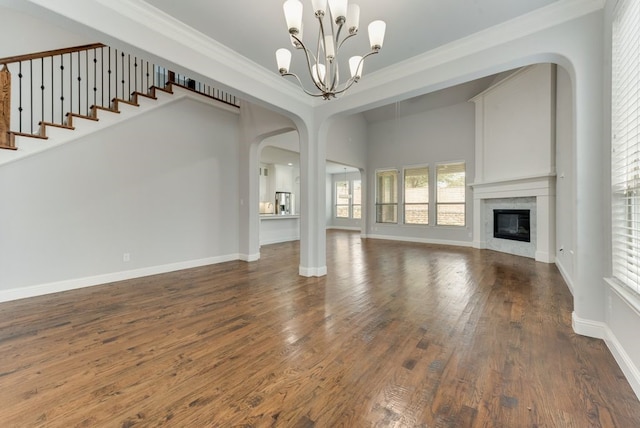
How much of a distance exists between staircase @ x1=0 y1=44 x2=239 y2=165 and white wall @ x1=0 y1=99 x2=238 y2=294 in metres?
0.16

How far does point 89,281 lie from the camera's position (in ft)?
12.3

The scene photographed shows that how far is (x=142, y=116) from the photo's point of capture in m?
4.29

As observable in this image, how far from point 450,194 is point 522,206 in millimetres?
2000

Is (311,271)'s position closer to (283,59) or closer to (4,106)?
(283,59)

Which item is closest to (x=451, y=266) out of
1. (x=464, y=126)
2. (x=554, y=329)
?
(x=554, y=329)

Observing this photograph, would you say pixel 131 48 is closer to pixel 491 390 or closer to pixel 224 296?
pixel 224 296

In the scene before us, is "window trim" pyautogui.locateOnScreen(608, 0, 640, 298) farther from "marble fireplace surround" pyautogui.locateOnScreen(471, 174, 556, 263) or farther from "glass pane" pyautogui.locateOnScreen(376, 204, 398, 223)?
"glass pane" pyautogui.locateOnScreen(376, 204, 398, 223)

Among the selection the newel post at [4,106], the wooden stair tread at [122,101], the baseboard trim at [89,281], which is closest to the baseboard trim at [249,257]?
the baseboard trim at [89,281]

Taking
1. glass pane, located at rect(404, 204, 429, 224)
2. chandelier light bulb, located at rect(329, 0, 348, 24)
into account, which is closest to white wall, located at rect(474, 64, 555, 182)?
glass pane, located at rect(404, 204, 429, 224)

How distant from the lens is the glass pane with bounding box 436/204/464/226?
762 cm

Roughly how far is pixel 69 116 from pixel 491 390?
542 centimetres

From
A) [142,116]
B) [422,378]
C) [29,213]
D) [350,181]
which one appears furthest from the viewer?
[350,181]

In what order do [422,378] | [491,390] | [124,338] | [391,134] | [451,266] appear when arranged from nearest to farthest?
[491,390], [422,378], [124,338], [451,266], [391,134]

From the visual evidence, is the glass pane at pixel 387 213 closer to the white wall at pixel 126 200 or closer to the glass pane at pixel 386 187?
the glass pane at pixel 386 187
